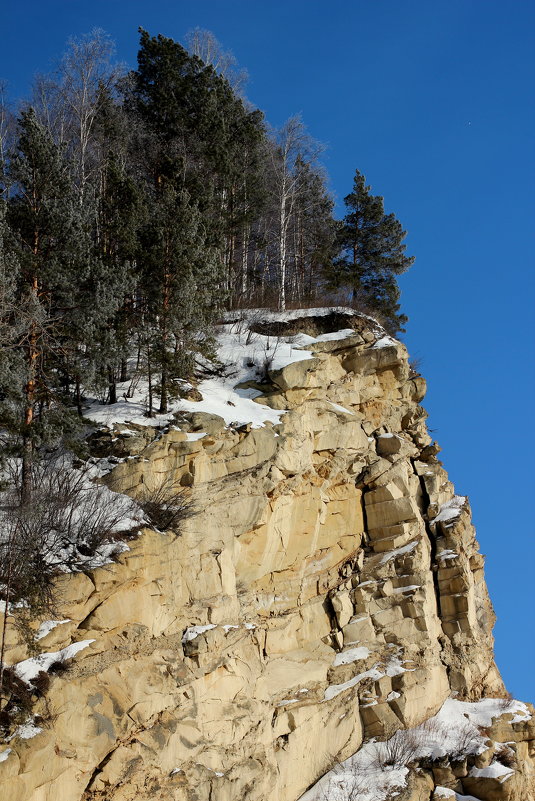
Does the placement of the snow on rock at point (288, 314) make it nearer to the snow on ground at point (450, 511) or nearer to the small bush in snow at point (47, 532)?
the snow on ground at point (450, 511)

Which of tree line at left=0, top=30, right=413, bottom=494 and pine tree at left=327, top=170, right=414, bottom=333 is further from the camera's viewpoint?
pine tree at left=327, top=170, right=414, bottom=333

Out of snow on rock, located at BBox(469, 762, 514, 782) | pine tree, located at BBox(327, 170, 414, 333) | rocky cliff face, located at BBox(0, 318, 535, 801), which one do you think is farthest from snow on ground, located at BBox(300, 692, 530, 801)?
pine tree, located at BBox(327, 170, 414, 333)

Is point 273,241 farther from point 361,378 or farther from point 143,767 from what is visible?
point 143,767

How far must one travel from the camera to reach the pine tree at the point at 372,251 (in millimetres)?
30109

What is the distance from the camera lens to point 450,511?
69.4 ft

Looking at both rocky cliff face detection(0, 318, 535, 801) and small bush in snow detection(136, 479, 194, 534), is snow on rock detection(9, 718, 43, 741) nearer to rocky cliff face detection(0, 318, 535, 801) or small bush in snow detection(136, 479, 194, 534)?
rocky cliff face detection(0, 318, 535, 801)

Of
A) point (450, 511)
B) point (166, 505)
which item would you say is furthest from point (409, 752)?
point (166, 505)

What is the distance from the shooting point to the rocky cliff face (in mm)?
11633

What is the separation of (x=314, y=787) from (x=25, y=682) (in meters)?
7.73

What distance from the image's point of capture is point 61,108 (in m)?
29.4

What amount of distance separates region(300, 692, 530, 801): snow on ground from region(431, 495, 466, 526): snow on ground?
5.09 metres

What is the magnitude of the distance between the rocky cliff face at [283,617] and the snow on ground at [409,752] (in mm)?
225

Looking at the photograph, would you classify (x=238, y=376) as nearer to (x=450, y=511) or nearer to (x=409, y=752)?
(x=450, y=511)

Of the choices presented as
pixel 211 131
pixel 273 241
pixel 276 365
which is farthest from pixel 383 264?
pixel 276 365
